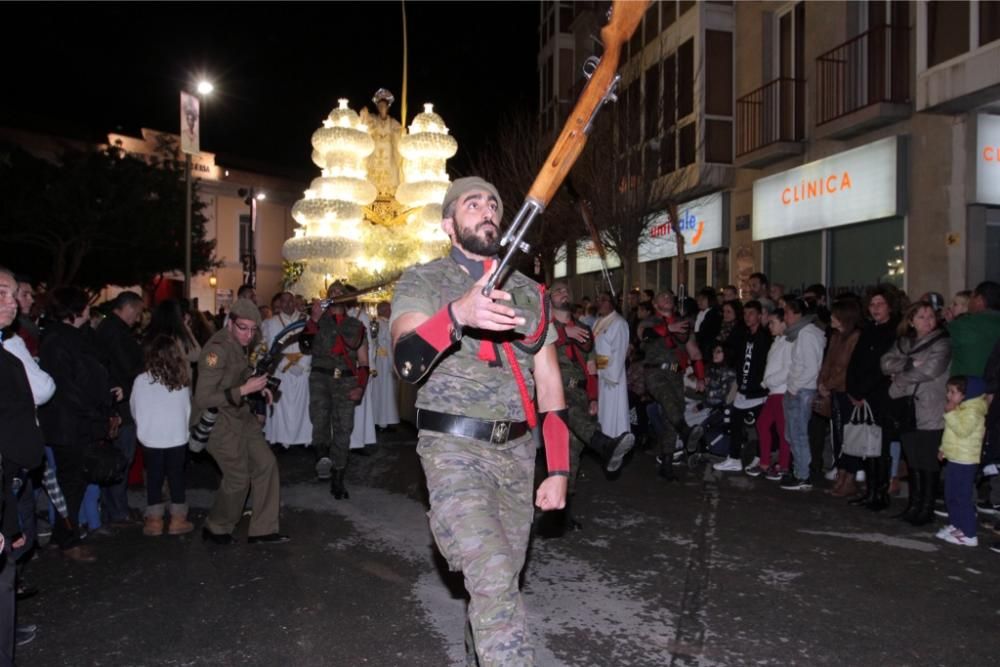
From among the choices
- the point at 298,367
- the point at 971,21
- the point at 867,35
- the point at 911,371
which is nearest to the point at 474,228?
the point at 911,371

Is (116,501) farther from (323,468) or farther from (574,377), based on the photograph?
(574,377)

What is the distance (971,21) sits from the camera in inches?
480

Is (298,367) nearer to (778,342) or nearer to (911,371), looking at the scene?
(778,342)

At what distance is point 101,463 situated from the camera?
6.32 metres

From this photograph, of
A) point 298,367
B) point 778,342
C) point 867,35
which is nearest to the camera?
point 778,342

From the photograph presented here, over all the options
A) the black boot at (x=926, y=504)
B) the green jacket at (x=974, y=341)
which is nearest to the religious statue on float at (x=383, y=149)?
the green jacket at (x=974, y=341)

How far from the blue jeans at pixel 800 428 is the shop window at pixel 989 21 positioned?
22.2ft

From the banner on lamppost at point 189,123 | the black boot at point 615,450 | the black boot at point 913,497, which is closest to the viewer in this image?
the black boot at point 615,450

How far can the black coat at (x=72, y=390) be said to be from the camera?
6.12 metres

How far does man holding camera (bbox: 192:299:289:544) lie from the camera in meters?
6.38

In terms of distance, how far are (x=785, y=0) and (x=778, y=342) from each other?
11063 mm

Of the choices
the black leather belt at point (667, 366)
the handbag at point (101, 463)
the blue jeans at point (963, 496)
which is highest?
the black leather belt at point (667, 366)

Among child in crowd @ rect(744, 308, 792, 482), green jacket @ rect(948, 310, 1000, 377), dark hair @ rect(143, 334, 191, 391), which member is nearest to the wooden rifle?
dark hair @ rect(143, 334, 191, 391)

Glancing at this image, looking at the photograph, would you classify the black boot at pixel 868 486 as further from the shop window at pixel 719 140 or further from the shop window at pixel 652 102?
the shop window at pixel 719 140
